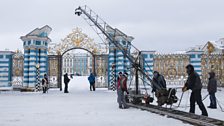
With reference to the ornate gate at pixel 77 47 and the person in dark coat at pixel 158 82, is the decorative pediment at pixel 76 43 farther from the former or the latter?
the person in dark coat at pixel 158 82

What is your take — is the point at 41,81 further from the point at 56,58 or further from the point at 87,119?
the point at 87,119

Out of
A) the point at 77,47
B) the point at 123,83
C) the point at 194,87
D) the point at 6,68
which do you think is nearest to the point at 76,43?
the point at 77,47

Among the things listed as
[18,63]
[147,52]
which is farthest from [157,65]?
[18,63]

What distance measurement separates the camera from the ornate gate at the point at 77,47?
23.1 metres

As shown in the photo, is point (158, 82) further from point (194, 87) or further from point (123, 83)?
point (194, 87)

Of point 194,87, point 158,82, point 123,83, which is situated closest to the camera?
point 194,87

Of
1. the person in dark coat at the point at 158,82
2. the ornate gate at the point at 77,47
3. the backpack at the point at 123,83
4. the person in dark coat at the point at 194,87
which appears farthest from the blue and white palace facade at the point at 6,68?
the person in dark coat at the point at 194,87

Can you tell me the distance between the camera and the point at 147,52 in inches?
953

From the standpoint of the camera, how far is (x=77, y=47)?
907 inches

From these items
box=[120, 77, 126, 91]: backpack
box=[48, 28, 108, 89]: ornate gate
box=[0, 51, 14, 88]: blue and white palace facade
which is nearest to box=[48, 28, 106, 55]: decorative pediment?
box=[48, 28, 108, 89]: ornate gate

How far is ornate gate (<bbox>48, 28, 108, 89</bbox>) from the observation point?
75.9ft

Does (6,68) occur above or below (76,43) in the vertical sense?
below

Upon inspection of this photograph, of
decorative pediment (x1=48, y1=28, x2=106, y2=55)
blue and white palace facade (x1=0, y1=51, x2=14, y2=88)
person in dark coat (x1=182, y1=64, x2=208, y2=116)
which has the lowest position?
person in dark coat (x1=182, y1=64, x2=208, y2=116)

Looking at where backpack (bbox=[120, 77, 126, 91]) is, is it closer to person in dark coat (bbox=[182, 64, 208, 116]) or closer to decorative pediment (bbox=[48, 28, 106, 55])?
person in dark coat (bbox=[182, 64, 208, 116])
